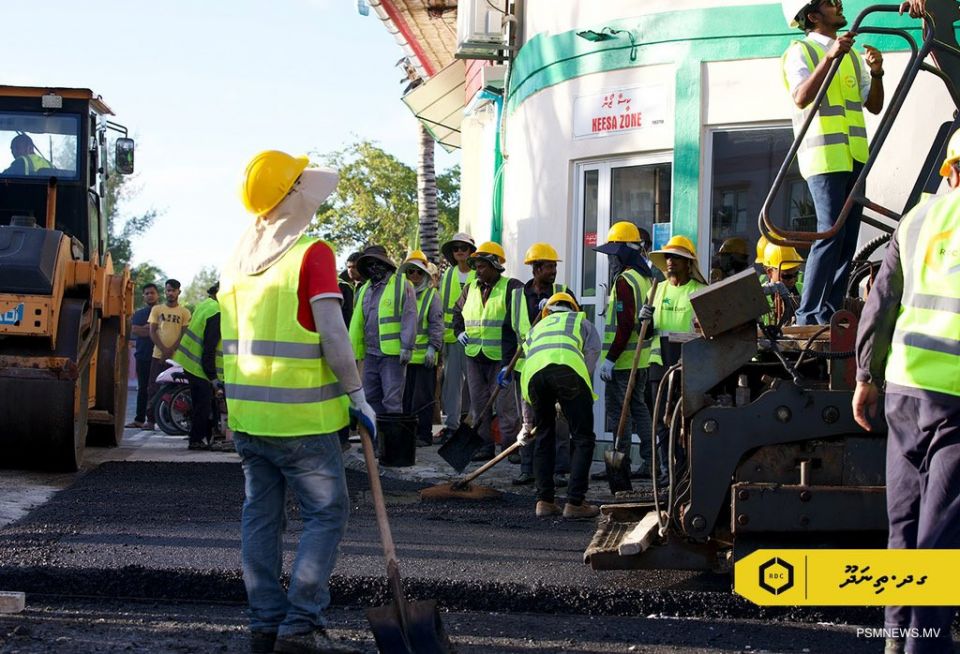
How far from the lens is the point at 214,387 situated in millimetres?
13828

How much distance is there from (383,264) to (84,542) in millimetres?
5546

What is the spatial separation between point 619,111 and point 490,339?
2.59 m

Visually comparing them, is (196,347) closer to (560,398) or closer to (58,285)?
(58,285)

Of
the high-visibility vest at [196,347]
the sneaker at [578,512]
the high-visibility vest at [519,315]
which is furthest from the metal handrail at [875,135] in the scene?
the high-visibility vest at [196,347]

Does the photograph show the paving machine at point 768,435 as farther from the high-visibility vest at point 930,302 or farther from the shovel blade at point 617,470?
the shovel blade at point 617,470

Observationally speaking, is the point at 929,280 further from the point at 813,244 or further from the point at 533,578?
the point at 533,578

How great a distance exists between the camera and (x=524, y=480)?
35.2ft

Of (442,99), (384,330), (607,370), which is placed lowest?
(607,370)

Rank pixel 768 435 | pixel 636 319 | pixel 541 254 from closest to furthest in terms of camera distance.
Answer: pixel 768 435, pixel 636 319, pixel 541 254

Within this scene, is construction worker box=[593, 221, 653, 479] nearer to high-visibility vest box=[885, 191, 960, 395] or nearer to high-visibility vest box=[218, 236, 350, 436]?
high-visibility vest box=[218, 236, 350, 436]

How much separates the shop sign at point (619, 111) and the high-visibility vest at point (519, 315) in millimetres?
2017

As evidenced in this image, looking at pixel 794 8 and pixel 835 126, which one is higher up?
pixel 794 8

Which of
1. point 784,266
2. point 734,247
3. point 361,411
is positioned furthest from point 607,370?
point 361,411

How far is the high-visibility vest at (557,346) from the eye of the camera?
29.2 ft
